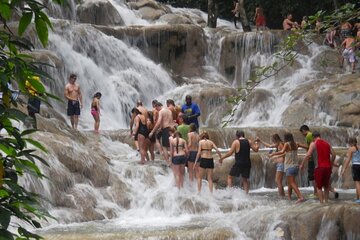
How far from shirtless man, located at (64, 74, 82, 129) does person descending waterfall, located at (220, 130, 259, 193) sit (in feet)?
16.3

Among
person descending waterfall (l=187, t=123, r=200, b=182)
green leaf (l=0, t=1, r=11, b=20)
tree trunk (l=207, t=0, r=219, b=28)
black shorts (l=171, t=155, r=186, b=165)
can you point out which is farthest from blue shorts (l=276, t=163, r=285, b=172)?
tree trunk (l=207, t=0, r=219, b=28)

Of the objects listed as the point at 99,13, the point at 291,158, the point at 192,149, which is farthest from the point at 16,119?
the point at 99,13

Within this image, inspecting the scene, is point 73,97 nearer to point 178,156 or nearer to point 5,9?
point 178,156

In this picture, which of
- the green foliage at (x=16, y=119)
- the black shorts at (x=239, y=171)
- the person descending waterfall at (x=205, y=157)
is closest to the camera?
the green foliage at (x=16, y=119)

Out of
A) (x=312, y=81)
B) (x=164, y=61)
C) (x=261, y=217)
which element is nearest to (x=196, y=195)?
(x=261, y=217)

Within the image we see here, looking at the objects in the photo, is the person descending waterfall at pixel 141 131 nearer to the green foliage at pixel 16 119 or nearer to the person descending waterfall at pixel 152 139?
the person descending waterfall at pixel 152 139

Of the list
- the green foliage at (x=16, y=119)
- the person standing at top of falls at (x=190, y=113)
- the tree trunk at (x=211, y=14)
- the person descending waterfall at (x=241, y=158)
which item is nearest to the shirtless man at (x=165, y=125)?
the person standing at top of falls at (x=190, y=113)

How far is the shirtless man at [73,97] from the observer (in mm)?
18344

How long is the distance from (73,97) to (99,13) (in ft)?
42.9

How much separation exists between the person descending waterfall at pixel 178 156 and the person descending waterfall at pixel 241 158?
82 cm

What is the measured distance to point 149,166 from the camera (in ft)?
51.5

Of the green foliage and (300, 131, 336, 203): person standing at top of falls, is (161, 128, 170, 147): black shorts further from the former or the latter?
the green foliage

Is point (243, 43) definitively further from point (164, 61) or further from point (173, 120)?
point (173, 120)

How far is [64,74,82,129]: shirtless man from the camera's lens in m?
18.3
